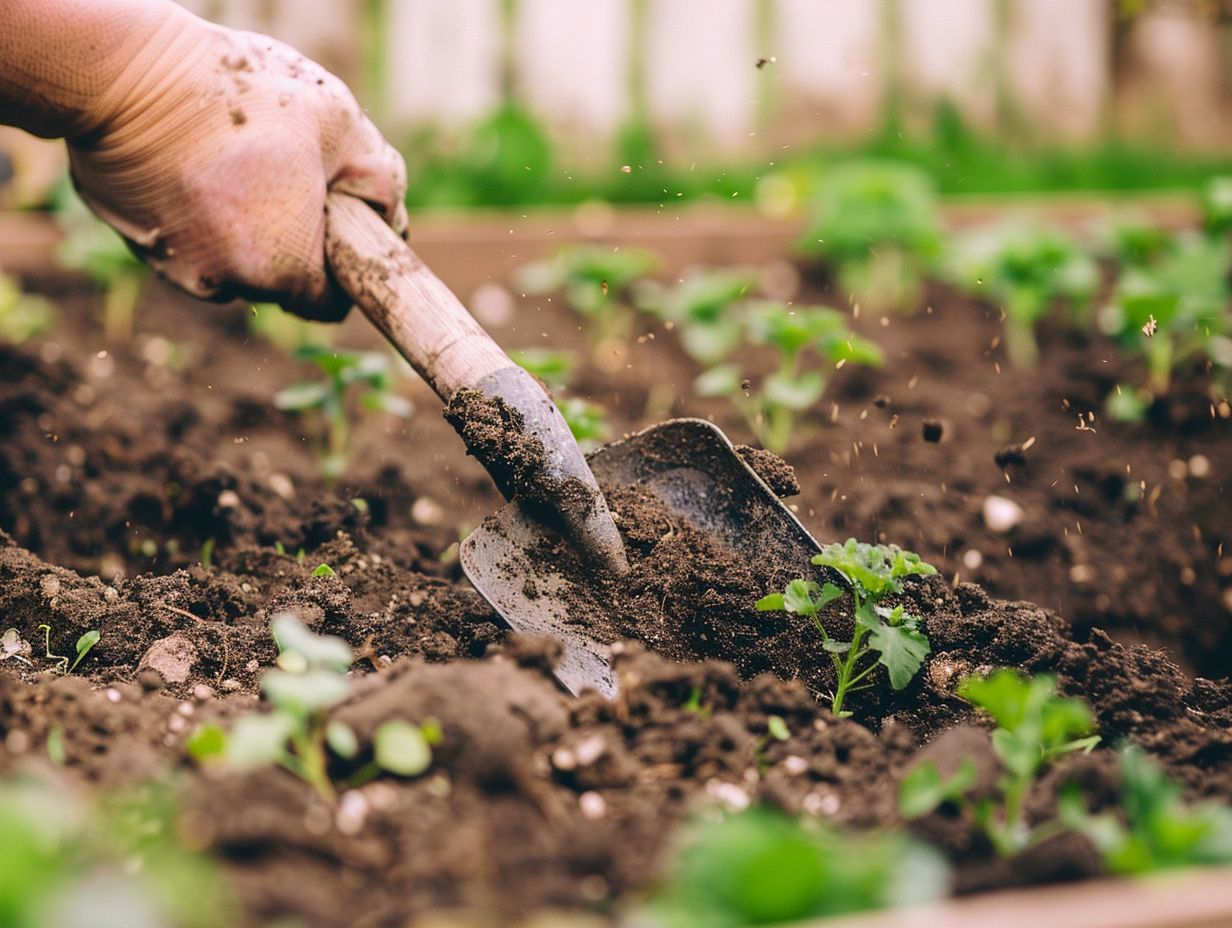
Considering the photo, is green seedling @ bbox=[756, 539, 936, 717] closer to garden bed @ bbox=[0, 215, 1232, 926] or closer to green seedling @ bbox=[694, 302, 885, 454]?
garden bed @ bbox=[0, 215, 1232, 926]

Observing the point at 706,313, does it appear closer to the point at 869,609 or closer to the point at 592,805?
the point at 869,609

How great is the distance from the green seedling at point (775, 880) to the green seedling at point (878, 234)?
280cm

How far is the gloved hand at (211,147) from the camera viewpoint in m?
1.66

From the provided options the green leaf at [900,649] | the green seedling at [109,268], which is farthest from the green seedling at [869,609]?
the green seedling at [109,268]

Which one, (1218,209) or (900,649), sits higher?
(1218,209)

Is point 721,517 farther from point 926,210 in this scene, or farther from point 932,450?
point 926,210

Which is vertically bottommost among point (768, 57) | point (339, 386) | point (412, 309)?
point (339, 386)

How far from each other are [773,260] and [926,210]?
52 centimetres

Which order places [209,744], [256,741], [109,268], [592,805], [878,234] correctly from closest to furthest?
1. [256,741]
2. [209,744]
3. [592,805]
4. [109,268]
5. [878,234]

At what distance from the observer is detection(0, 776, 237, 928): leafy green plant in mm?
771

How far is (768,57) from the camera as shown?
4270 millimetres

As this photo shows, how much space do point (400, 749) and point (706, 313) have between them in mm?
2158

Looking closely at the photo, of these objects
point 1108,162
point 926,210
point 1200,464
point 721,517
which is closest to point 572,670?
point 721,517

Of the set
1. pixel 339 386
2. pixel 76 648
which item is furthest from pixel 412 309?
pixel 76 648
